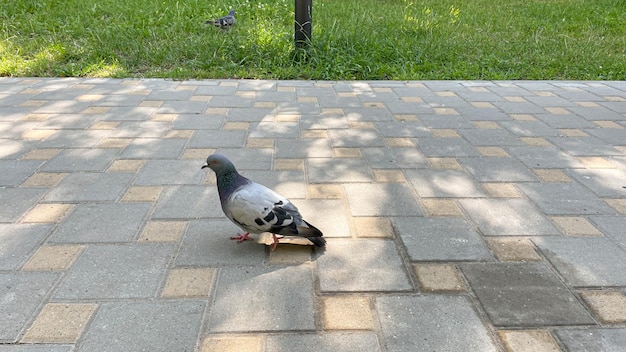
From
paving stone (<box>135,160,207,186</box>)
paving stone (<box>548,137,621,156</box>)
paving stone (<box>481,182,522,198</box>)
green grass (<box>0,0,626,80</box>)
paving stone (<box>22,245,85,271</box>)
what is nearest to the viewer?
paving stone (<box>22,245,85,271</box>)

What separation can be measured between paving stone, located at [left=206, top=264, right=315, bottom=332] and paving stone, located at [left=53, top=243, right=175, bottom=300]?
0.34 metres

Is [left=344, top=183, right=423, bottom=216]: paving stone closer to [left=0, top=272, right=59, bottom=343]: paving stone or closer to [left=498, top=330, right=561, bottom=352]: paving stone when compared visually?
[left=498, top=330, right=561, bottom=352]: paving stone

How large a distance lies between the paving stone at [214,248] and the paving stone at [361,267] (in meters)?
0.38

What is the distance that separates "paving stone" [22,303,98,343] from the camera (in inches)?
77.5

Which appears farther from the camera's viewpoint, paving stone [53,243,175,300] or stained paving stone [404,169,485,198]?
stained paving stone [404,169,485,198]

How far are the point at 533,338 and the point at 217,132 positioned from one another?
3226mm

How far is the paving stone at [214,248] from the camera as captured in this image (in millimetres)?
2531

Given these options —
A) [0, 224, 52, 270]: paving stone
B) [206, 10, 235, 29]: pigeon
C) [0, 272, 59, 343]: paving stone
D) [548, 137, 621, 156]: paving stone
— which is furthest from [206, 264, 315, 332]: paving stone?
[206, 10, 235, 29]: pigeon

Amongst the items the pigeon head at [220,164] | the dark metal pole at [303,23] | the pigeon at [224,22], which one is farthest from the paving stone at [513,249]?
the pigeon at [224,22]

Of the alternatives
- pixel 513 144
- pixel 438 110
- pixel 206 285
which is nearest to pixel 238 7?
pixel 438 110

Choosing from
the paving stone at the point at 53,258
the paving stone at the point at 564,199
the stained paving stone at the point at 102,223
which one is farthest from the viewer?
the paving stone at the point at 564,199

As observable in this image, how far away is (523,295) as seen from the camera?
230 centimetres

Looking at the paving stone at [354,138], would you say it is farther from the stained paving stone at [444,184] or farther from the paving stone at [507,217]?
the paving stone at [507,217]

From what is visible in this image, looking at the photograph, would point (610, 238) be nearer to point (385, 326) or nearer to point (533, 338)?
point (533, 338)
